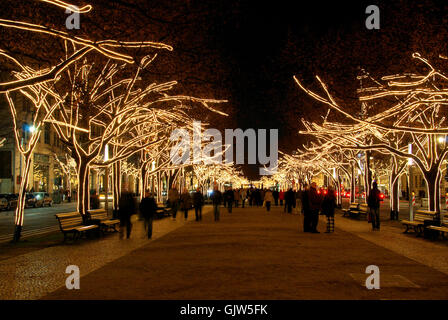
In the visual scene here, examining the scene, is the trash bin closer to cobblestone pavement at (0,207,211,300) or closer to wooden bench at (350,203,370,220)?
wooden bench at (350,203,370,220)

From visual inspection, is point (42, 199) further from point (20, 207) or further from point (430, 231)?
point (430, 231)

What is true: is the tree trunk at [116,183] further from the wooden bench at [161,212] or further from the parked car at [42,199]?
the parked car at [42,199]

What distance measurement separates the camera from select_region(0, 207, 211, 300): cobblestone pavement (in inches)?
343

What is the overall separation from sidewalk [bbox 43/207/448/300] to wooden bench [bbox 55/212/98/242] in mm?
2561

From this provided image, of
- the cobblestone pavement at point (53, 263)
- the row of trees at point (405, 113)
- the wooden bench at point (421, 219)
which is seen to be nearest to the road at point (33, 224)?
the cobblestone pavement at point (53, 263)

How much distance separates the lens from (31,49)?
53.4ft

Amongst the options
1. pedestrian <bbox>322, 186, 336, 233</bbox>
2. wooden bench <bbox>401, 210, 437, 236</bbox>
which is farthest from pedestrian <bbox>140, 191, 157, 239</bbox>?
wooden bench <bbox>401, 210, 437, 236</bbox>

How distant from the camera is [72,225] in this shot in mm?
Result: 17141

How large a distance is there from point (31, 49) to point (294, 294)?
12387 mm

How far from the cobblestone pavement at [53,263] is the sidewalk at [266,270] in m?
0.27

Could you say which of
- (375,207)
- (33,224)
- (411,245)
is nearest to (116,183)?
(33,224)

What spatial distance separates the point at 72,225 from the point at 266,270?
29.9ft

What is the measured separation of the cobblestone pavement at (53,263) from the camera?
28.6ft

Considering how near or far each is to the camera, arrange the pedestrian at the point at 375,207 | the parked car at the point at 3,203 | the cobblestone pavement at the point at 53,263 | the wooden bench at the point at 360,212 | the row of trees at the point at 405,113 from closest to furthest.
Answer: the cobblestone pavement at the point at 53,263 < the row of trees at the point at 405,113 < the pedestrian at the point at 375,207 < the wooden bench at the point at 360,212 < the parked car at the point at 3,203
